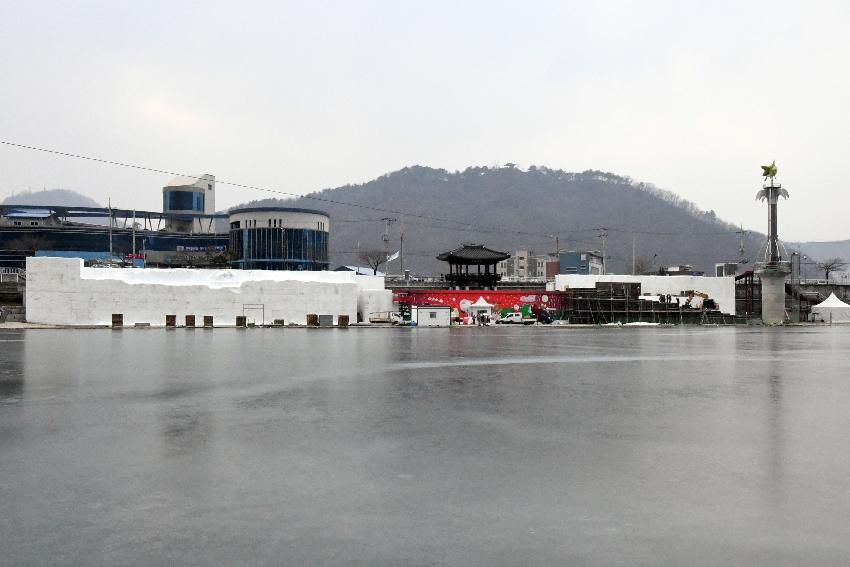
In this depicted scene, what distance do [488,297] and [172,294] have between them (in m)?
26.2

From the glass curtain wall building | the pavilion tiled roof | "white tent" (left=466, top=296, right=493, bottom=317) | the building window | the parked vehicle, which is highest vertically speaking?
the building window

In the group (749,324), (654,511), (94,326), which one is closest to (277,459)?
(654,511)

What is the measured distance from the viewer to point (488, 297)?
56438 millimetres

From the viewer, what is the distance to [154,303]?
46625 millimetres

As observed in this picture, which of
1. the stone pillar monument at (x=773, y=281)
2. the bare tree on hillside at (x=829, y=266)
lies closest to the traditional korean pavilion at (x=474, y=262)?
the stone pillar monument at (x=773, y=281)

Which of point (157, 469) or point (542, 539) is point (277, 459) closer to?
point (157, 469)

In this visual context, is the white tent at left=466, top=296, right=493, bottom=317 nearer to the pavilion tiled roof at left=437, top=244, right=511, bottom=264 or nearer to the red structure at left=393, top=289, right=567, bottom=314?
the red structure at left=393, top=289, right=567, bottom=314

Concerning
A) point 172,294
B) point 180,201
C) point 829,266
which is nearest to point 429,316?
point 172,294

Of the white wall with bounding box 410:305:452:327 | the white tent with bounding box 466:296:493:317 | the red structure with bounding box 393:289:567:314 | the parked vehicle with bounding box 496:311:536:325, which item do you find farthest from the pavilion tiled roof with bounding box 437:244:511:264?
the white wall with bounding box 410:305:452:327

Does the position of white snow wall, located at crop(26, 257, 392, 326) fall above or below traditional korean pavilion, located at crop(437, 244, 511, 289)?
below

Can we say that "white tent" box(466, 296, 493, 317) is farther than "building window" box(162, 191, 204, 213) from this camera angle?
No

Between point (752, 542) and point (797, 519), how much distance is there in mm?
845

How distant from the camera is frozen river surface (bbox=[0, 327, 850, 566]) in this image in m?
4.92

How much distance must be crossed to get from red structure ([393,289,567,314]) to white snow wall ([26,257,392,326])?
195 inches
